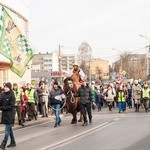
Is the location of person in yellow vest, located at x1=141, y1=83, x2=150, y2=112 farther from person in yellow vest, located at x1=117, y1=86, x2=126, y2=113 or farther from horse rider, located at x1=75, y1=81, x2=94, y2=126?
horse rider, located at x1=75, y1=81, x2=94, y2=126

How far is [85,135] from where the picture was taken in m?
17.0

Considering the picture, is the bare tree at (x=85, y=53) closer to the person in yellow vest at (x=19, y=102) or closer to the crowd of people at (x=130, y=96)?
the crowd of people at (x=130, y=96)

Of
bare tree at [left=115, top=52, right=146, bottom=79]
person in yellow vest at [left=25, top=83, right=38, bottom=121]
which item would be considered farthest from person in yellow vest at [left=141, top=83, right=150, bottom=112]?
bare tree at [left=115, top=52, right=146, bottom=79]

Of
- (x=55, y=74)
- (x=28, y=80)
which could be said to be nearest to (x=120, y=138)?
(x=28, y=80)

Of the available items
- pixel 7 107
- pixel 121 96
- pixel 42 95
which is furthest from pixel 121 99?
pixel 7 107

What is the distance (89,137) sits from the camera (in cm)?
1636

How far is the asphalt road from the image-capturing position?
14.0m

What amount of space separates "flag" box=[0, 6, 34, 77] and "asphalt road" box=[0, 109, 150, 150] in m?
2.48

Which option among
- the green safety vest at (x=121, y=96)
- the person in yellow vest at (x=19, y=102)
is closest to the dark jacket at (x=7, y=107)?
the person in yellow vest at (x=19, y=102)

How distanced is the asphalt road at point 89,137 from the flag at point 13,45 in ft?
8.15

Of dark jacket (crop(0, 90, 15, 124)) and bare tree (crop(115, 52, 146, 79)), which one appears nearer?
dark jacket (crop(0, 90, 15, 124))

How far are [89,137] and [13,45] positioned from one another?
449 centimetres

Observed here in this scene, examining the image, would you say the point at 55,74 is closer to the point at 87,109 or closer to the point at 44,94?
the point at 44,94

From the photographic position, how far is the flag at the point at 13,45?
57.6 ft
